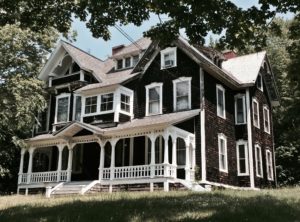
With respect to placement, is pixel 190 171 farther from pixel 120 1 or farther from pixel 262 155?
pixel 120 1

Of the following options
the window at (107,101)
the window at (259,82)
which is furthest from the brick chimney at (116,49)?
the window at (259,82)

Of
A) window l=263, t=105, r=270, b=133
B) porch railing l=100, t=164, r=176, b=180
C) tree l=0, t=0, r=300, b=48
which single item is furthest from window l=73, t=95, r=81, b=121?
tree l=0, t=0, r=300, b=48

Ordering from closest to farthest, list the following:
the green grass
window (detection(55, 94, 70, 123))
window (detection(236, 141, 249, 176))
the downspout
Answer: the green grass, the downspout, window (detection(236, 141, 249, 176)), window (detection(55, 94, 70, 123))

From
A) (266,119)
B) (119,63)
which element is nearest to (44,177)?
(119,63)

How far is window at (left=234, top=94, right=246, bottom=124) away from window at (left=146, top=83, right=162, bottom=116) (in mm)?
5674

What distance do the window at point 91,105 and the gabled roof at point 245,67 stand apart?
9902mm

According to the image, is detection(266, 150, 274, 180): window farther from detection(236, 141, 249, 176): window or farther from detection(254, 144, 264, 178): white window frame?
detection(236, 141, 249, 176): window

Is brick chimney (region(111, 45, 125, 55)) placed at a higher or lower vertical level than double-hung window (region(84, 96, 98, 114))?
higher

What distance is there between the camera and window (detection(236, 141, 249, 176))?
28891 millimetres

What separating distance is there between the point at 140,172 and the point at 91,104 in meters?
6.66

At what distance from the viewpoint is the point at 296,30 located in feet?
44.0

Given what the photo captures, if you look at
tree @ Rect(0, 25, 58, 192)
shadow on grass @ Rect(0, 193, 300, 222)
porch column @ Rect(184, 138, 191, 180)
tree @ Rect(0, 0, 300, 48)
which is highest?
tree @ Rect(0, 25, 58, 192)

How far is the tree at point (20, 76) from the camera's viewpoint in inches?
1184

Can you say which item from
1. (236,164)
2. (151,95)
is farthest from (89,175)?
(236,164)
